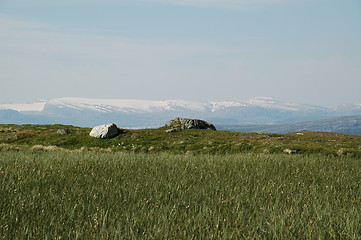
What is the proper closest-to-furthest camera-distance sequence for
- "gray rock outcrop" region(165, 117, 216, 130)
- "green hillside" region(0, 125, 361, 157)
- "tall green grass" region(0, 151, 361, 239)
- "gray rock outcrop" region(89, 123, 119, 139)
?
"tall green grass" region(0, 151, 361, 239)
"green hillside" region(0, 125, 361, 157)
"gray rock outcrop" region(89, 123, 119, 139)
"gray rock outcrop" region(165, 117, 216, 130)

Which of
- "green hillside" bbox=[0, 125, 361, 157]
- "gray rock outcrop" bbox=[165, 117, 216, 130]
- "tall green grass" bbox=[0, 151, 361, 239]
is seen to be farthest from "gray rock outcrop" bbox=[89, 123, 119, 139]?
"tall green grass" bbox=[0, 151, 361, 239]

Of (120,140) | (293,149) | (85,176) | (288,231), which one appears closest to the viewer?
(288,231)

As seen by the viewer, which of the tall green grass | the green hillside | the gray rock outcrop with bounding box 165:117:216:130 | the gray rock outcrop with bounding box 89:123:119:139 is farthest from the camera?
the gray rock outcrop with bounding box 165:117:216:130

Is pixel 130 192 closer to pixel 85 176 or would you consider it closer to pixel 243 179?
pixel 85 176

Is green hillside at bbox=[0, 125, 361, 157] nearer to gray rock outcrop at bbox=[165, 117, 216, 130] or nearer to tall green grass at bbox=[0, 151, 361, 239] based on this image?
gray rock outcrop at bbox=[165, 117, 216, 130]

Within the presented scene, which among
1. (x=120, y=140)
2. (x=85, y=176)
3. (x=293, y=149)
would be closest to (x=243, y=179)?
(x=85, y=176)

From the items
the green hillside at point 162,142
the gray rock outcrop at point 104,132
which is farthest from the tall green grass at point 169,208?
the gray rock outcrop at point 104,132

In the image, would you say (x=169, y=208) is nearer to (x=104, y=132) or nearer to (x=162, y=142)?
(x=162, y=142)

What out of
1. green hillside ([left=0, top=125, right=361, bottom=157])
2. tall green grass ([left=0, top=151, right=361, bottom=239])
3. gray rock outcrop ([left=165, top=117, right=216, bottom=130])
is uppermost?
gray rock outcrop ([left=165, top=117, right=216, bottom=130])

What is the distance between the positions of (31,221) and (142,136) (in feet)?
151

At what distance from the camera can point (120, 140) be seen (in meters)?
50.5

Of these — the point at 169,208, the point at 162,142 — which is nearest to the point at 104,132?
the point at 162,142

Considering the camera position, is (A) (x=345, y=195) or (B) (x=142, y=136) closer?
(A) (x=345, y=195)

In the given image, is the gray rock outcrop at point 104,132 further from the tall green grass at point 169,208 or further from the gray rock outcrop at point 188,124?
the tall green grass at point 169,208
